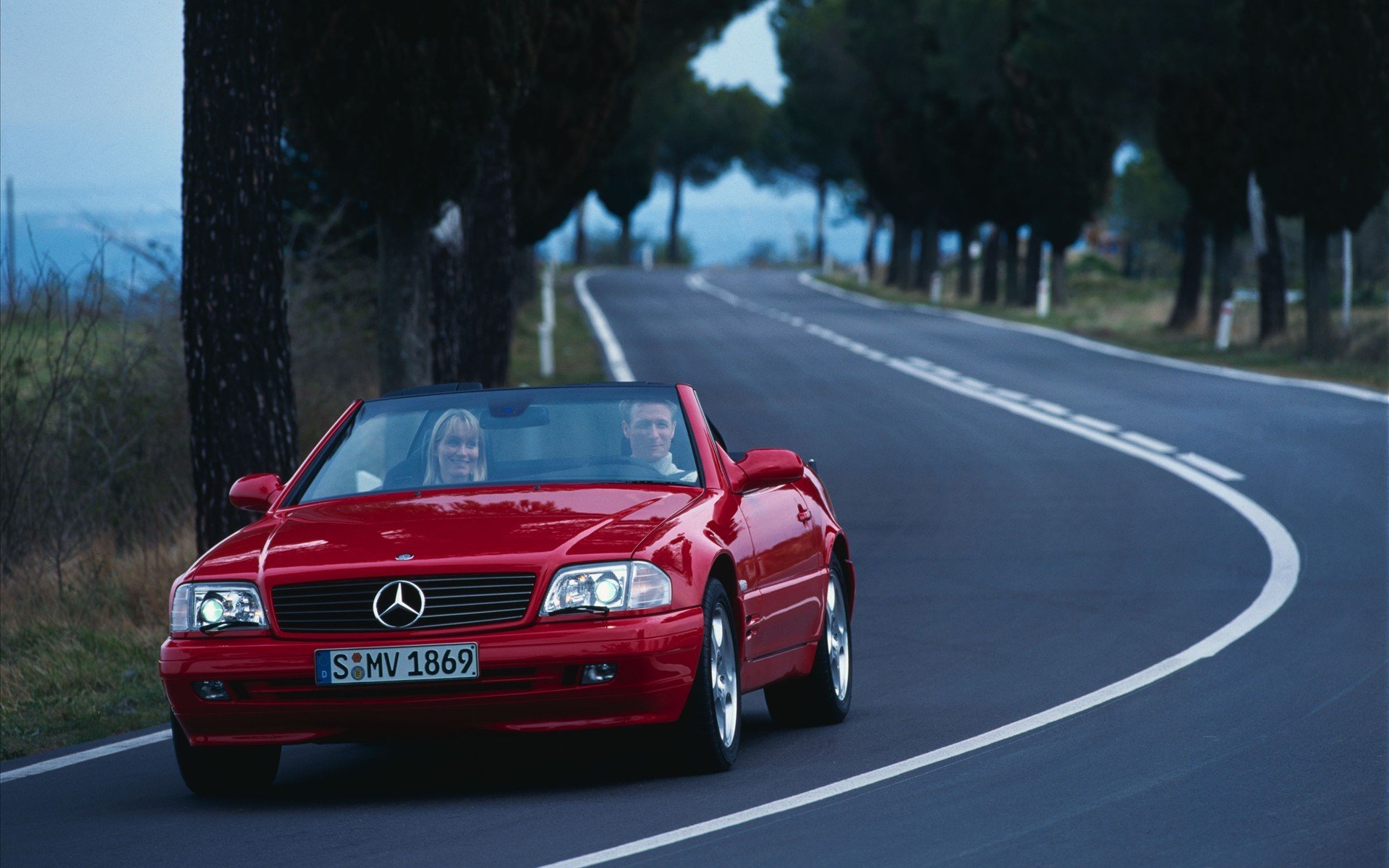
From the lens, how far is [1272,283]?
35438mm

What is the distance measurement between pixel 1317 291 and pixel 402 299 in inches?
704

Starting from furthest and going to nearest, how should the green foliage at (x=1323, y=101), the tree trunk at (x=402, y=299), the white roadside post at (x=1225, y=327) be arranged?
the white roadside post at (x=1225, y=327)
the green foliage at (x=1323, y=101)
the tree trunk at (x=402, y=299)

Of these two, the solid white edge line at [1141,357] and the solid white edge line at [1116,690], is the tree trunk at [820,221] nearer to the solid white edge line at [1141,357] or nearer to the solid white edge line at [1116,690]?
the solid white edge line at [1141,357]

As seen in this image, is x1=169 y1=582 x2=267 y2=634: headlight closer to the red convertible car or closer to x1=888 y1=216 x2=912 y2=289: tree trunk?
the red convertible car

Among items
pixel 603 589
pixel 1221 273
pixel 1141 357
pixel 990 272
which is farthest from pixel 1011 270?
pixel 603 589

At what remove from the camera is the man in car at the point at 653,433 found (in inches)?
312

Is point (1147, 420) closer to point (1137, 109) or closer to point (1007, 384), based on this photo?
point (1007, 384)

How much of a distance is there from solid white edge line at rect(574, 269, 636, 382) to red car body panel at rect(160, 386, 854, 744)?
52.1 feet

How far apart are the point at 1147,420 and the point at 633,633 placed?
1776 centimetres

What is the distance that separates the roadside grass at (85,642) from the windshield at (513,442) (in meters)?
2.04

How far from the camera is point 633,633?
6.70m

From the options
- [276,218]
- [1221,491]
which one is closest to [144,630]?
[276,218]

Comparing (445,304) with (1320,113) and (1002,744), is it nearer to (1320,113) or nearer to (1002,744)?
(1002,744)

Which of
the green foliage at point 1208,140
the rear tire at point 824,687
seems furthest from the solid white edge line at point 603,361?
the green foliage at point 1208,140
